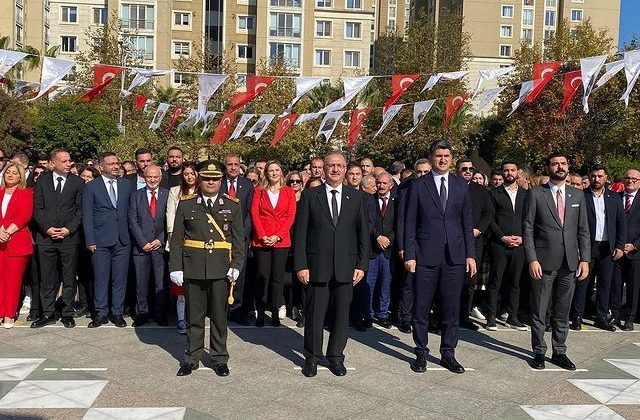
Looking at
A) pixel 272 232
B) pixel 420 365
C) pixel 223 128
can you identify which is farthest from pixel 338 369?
pixel 223 128

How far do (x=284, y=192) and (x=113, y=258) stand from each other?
227cm

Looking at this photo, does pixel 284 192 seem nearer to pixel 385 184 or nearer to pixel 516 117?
pixel 385 184

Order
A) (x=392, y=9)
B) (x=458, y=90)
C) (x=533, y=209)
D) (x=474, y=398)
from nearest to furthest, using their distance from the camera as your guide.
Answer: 1. (x=474, y=398)
2. (x=533, y=209)
3. (x=458, y=90)
4. (x=392, y=9)

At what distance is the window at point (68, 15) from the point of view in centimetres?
5717

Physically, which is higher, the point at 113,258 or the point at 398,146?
the point at 398,146

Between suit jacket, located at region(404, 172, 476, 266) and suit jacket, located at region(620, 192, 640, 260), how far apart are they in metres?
3.18

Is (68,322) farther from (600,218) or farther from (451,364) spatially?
(600,218)

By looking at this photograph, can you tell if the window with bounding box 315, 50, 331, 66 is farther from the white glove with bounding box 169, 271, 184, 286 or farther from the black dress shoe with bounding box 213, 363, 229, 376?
the black dress shoe with bounding box 213, 363, 229, 376

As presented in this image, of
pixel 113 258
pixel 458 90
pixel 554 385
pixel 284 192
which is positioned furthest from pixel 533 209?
pixel 458 90

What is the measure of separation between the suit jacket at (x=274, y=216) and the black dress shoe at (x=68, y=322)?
94.3 inches

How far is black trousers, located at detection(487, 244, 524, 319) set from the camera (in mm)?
8414

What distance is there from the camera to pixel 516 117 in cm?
3031

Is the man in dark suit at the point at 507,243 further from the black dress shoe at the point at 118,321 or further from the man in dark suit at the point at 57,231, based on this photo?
the man in dark suit at the point at 57,231

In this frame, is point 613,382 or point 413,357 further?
point 413,357
